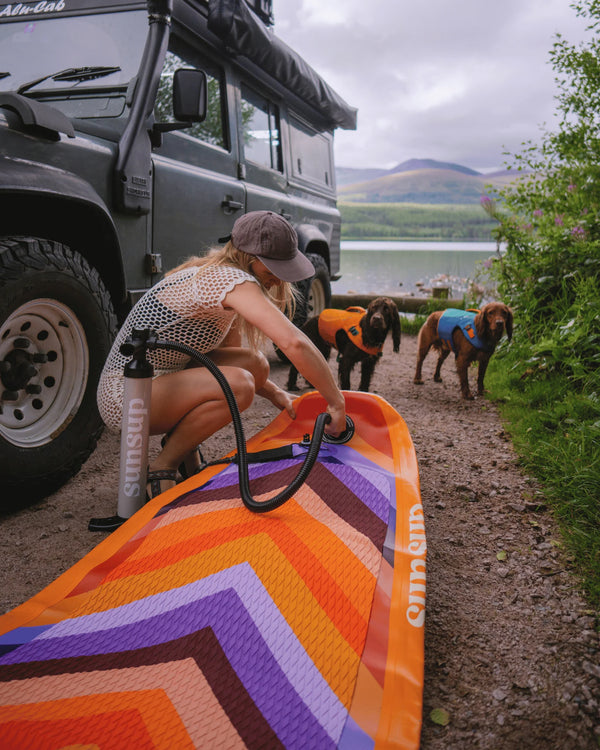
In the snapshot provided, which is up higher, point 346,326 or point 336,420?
point 346,326

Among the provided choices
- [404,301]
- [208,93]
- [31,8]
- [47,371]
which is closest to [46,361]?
[47,371]

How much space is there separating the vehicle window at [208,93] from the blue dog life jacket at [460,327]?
2141 millimetres

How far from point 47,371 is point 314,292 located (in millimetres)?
3238

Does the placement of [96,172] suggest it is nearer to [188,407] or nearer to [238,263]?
[238,263]

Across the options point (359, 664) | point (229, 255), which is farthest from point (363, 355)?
point (359, 664)

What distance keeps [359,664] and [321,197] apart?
5037 mm

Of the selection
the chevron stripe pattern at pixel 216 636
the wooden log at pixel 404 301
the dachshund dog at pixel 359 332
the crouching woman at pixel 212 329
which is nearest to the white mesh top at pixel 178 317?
the crouching woman at pixel 212 329

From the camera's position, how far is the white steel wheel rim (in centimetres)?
217

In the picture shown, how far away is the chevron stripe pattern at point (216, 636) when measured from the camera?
110 centimetres

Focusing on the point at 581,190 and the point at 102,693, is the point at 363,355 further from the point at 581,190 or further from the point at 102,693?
the point at 102,693

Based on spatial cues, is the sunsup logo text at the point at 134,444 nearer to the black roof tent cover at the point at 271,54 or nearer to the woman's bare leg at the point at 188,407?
the woman's bare leg at the point at 188,407

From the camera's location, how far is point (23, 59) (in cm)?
295

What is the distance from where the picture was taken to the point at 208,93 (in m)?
3.62

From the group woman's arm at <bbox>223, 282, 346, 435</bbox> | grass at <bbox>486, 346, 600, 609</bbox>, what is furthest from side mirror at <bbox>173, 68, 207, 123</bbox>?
grass at <bbox>486, 346, 600, 609</bbox>
